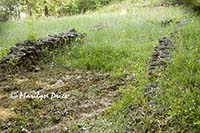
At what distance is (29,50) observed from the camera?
11234mm

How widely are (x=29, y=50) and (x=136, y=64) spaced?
320 cm

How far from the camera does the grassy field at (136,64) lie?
5.71 m

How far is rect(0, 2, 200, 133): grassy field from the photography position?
5.71 metres

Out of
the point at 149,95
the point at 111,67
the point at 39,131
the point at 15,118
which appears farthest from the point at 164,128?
the point at 111,67

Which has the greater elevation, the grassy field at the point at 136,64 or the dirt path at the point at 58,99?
the grassy field at the point at 136,64

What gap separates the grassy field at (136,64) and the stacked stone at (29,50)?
478mm

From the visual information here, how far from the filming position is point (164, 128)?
17.9ft

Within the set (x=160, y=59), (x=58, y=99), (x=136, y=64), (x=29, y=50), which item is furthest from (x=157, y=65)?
(x=29, y=50)

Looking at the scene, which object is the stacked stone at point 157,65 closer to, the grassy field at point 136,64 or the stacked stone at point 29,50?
the grassy field at point 136,64

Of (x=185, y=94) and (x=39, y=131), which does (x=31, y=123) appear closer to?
(x=39, y=131)

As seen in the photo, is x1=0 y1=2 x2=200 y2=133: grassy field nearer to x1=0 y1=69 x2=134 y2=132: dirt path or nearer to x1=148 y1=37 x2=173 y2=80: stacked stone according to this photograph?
x1=148 y1=37 x2=173 y2=80: stacked stone

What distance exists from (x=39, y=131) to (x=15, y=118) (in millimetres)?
800

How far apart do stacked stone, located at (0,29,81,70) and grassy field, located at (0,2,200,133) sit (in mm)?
478

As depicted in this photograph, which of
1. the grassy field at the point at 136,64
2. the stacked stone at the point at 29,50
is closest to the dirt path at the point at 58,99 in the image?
the grassy field at the point at 136,64
